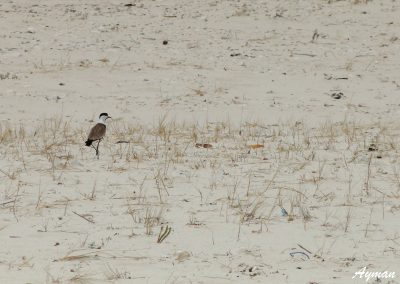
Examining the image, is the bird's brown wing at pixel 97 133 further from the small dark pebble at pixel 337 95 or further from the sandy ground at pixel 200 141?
the small dark pebble at pixel 337 95

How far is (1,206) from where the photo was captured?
17.8ft

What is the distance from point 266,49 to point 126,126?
15.9ft

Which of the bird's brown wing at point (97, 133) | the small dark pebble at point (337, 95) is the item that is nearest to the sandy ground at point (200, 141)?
the small dark pebble at point (337, 95)

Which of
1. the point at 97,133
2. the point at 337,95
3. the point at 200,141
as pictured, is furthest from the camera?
the point at 337,95

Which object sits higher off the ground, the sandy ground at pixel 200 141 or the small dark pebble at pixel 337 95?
the sandy ground at pixel 200 141

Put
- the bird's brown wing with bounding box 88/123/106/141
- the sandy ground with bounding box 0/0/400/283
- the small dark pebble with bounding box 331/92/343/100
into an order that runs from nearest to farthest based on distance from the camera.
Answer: the sandy ground with bounding box 0/0/400/283 → the bird's brown wing with bounding box 88/123/106/141 → the small dark pebble with bounding box 331/92/343/100

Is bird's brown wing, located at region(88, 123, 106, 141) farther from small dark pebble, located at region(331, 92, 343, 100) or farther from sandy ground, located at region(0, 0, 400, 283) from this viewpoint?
small dark pebble, located at region(331, 92, 343, 100)

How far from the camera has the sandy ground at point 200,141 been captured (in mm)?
4492

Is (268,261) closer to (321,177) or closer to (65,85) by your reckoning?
(321,177)

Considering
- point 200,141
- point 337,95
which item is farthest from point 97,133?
point 337,95

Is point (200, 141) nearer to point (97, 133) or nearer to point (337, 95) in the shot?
point (97, 133)

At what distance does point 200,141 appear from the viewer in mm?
8438

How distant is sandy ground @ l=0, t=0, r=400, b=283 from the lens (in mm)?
4492

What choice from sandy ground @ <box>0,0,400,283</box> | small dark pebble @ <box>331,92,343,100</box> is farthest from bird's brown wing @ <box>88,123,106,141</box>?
small dark pebble @ <box>331,92,343,100</box>
